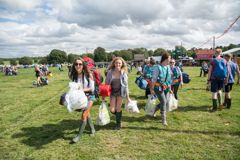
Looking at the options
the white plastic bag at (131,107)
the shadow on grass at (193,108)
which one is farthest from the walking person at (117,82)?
the shadow on grass at (193,108)

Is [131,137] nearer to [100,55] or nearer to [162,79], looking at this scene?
[162,79]

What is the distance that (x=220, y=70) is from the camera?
23.0ft

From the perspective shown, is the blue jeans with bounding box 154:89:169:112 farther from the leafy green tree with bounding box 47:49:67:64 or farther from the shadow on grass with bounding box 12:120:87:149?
the leafy green tree with bounding box 47:49:67:64

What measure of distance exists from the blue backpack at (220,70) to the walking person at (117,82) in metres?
3.15

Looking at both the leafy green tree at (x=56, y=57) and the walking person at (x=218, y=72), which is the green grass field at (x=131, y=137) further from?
the leafy green tree at (x=56, y=57)

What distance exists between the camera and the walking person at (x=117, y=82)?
18.6ft

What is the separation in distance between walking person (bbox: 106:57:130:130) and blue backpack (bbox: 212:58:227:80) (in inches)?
124

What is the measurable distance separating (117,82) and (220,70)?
3.47 metres

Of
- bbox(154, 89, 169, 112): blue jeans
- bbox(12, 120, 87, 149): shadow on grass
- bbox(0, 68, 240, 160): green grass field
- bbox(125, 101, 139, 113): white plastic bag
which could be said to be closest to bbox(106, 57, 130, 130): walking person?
bbox(125, 101, 139, 113): white plastic bag

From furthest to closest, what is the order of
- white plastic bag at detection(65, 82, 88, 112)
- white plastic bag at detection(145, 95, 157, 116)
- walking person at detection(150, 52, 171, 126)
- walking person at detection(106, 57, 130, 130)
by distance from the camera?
white plastic bag at detection(145, 95, 157, 116), walking person at detection(150, 52, 171, 126), walking person at detection(106, 57, 130, 130), white plastic bag at detection(65, 82, 88, 112)

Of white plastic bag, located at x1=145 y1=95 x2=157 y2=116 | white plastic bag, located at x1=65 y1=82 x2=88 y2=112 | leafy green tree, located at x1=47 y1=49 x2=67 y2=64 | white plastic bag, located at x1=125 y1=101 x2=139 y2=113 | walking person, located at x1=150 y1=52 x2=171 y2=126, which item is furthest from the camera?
leafy green tree, located at x1=47 y1=49 x2=67 y2=64

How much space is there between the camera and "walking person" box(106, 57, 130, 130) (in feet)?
18.6

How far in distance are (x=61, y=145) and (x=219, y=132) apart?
368 centimetres

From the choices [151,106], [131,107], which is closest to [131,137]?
[131,107]
